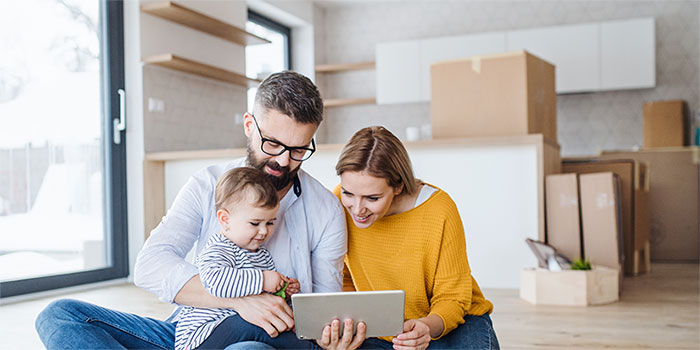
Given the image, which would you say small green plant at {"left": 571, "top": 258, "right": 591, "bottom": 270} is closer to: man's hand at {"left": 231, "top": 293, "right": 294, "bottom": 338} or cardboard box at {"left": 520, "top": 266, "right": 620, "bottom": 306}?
cardboard box at {"left": 520, "top": 266, "right": 620, "bottom": 306}

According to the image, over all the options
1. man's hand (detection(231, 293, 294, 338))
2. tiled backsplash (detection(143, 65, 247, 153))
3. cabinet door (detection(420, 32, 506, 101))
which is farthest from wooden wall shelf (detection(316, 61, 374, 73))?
man's hand (detection(231, 293, 294, 338))

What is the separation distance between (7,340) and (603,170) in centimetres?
343

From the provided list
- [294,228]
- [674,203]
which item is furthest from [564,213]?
[294,228]

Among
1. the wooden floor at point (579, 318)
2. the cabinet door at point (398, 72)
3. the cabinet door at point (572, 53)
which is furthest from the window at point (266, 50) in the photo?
the wooden floor at point (579, 318)

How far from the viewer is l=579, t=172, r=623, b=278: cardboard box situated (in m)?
3.46

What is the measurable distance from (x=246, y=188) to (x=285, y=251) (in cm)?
21

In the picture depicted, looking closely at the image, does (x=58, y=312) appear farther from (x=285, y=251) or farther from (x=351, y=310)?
(x=351, y=310)

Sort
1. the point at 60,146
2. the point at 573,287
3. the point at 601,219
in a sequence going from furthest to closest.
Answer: the point at 60,146 < the point at 601,219 < the point at 573,287

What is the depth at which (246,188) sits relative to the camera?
145 cm

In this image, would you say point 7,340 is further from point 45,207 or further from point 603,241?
point 603,241

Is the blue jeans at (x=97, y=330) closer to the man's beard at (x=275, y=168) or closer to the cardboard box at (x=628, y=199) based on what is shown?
the man's beard at (x=275, y=168)

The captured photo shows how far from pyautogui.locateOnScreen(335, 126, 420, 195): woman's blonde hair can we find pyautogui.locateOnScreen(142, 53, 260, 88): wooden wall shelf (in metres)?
2.89

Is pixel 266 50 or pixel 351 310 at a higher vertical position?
pixel 266 50

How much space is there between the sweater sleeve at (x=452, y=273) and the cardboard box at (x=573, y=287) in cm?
168
